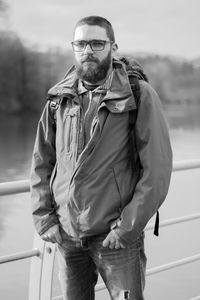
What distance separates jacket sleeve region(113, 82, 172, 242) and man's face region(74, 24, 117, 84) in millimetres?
92

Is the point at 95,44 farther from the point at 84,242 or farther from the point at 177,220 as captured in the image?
the point at 177,220

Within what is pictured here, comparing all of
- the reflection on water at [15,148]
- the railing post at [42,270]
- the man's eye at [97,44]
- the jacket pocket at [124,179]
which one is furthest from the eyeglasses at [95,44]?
the reflection on water at [15,148]

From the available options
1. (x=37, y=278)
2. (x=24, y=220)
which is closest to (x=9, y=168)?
(x=24, y=220)

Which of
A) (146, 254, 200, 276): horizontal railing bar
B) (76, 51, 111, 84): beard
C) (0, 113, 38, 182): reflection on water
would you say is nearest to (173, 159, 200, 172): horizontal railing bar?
(146, 254, 200, 276): horizontal railing bar

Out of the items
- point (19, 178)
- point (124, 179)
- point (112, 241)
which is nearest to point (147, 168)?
point (124, 179)

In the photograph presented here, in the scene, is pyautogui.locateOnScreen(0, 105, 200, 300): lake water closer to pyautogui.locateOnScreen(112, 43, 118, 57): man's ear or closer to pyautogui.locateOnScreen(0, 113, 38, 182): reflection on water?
pyautogui.locateOnScreen(0, 113, 38, 182): reflection on water

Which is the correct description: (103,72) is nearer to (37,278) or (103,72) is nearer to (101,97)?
(101,97)

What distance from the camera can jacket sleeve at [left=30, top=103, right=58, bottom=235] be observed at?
3.50 ft

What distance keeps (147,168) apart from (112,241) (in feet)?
0.51

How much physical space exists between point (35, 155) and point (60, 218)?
150 millimetres

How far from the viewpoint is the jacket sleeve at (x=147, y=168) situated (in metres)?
0.97

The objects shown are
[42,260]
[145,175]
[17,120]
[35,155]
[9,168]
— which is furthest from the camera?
[17,120]

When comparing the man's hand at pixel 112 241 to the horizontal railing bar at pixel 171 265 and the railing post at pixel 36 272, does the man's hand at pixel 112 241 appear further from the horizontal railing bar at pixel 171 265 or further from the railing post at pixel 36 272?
the horizontal railing bar at pixel 171 265

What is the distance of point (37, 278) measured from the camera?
132cm
